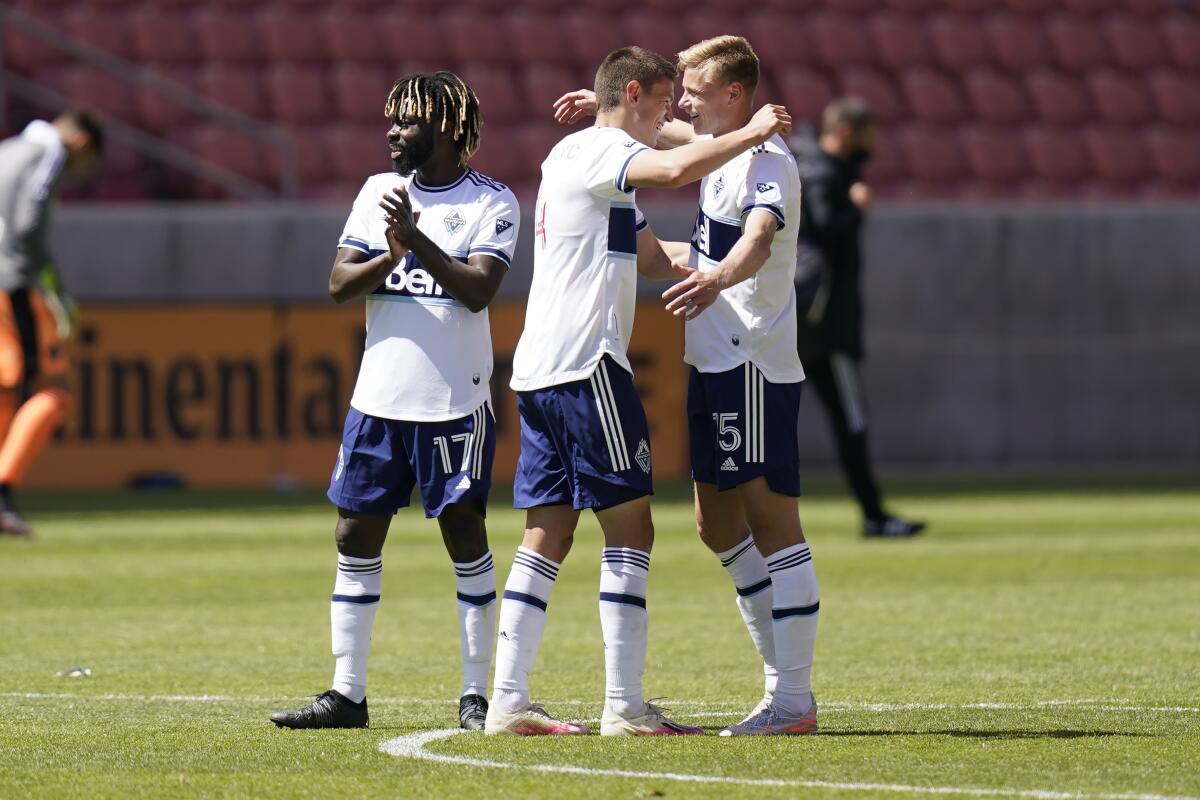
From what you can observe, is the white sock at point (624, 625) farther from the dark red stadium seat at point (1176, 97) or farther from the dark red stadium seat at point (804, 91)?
the dark red stadium seat at point (1176, 97)

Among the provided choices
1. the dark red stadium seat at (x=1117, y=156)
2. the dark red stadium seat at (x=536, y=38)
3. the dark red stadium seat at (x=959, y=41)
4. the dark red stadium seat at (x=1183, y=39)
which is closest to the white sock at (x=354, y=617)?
the dark red stadium seat at (x=536, y=38)

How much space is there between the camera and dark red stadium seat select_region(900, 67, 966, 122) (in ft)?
66.9

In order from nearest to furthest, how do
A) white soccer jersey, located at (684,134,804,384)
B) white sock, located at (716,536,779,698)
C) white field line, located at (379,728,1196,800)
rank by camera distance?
white field line, located at (379,728,1196,800)
white soccer jersey, located at (684,134,804,384)
white sock, located at (716,536,779,698)

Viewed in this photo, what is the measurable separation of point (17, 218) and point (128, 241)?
4.99 m

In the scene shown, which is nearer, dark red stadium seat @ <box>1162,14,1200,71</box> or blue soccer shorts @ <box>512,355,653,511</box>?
blue soccer shorts @ <box>512,355,653,511</box>

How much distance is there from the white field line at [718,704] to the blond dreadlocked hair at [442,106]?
1631mm

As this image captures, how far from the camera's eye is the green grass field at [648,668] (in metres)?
4.70

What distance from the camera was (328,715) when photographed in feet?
18.0

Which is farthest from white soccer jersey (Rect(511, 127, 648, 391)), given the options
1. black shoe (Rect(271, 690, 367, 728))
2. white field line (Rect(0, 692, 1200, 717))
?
white field line (Rect(0, 692, 1200, 717))

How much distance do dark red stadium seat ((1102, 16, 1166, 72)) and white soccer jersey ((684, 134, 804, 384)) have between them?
1664cm

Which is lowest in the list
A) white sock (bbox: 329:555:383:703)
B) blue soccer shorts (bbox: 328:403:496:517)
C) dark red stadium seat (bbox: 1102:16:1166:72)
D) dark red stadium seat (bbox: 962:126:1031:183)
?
white sock (bbox: 329:555:383:703)

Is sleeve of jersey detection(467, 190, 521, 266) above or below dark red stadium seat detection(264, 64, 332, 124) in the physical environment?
below

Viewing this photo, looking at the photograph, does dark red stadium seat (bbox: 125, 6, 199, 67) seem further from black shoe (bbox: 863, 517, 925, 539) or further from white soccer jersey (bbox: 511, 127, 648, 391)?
white soccer jersey (bbox: 511, 127, 648, 391)

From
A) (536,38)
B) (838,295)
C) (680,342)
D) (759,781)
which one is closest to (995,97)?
(536,38)
